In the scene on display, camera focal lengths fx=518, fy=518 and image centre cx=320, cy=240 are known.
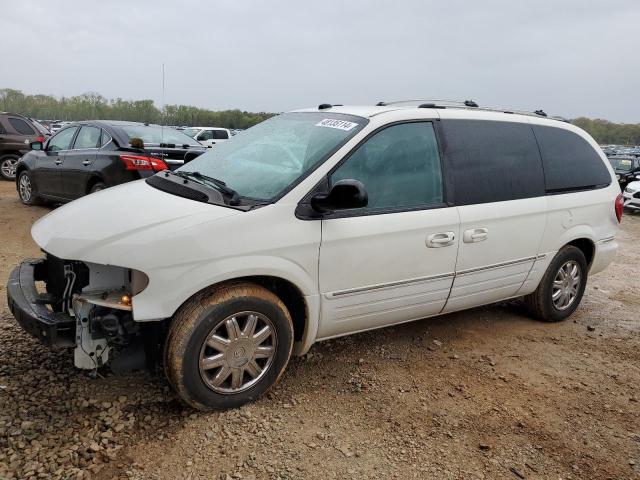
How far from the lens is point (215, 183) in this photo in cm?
324

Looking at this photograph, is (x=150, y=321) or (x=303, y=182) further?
(x=303, y=182)

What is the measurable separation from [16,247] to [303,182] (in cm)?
479

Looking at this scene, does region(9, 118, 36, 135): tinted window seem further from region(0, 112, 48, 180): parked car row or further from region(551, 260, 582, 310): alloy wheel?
region(551, 260, 582, 310): alloy wheel

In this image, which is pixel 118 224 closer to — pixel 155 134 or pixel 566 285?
pixel 566 285

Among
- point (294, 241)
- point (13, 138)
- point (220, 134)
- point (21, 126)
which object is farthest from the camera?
point (220, 134)

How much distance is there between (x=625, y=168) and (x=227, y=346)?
718 inches

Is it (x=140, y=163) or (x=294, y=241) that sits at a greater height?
(x=140, y=163)

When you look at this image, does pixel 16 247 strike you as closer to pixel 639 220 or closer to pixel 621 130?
pixel 639 220

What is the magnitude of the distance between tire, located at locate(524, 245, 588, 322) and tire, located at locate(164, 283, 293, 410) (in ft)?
8.45

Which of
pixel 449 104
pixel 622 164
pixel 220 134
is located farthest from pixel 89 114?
pixel 449 104

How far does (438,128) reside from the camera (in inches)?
142

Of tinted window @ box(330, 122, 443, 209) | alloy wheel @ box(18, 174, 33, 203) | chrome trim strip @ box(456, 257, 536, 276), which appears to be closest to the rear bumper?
tinted window @ box(330, 122, 443, 209)

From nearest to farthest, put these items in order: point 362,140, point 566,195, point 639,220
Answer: point 362,140 < point 566,195 < point 639,220

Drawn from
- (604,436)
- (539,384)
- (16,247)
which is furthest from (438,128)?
(16,247)
